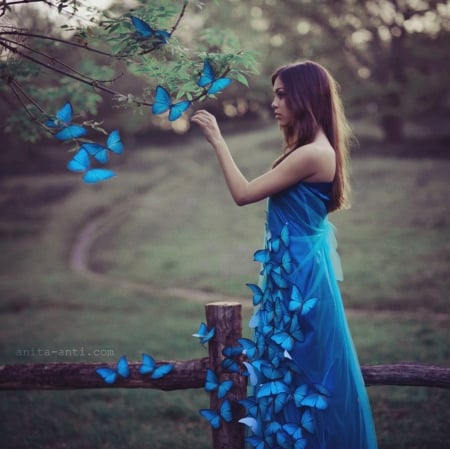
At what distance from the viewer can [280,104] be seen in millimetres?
2572

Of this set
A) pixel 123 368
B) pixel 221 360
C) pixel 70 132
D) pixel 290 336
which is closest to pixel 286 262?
pixel 290 336

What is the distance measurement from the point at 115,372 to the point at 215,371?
1.89 feet

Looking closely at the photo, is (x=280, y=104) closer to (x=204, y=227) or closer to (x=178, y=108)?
(x=178, y=108)

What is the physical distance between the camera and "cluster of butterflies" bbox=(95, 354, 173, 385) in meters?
2.91

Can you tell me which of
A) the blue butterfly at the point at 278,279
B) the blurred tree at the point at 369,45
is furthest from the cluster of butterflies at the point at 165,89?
the blurred tree at the point at 369,45

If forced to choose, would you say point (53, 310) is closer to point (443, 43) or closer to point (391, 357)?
point (391, 357)

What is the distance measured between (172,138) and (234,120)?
11.9 ft

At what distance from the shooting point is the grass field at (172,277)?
183 inches

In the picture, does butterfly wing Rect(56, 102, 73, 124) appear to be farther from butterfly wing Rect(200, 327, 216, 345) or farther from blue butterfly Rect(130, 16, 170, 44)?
butterfly wing Rect(200, 327, 216, 345)

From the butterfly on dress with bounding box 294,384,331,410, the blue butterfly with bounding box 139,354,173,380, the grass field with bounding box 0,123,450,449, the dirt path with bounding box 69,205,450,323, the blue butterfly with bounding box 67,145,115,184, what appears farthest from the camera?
the dirt path with bounding box 69,205,450,323

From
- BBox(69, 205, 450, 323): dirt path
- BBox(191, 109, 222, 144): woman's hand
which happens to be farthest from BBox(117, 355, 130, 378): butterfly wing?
BBox(69, 205, 450, 323): dirt path

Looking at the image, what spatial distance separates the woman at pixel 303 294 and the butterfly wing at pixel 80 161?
1.92ft

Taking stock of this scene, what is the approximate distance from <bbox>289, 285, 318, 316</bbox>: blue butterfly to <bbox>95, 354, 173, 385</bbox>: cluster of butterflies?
0.89m

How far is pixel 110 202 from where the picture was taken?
21016 millimetres
